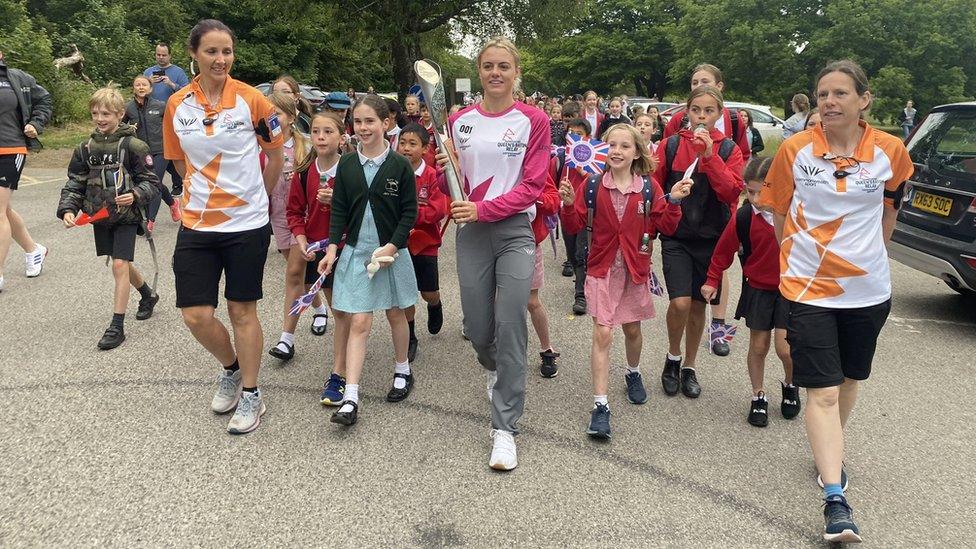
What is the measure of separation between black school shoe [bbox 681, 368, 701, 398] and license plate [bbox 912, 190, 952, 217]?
308 cm

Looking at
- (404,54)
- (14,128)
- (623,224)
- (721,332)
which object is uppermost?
(404,54)

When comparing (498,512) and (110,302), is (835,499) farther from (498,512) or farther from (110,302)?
(110,302)

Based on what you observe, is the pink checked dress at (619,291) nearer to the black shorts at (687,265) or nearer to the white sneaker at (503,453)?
the black shorts at (687,265)

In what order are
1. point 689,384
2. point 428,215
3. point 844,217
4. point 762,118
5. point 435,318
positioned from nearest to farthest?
point 844,217 → point 689,384 → point 428,215 → point 435,318 → point 762,118

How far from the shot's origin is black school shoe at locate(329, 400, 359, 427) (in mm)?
3584

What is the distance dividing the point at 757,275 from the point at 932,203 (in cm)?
306

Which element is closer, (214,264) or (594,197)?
(214,264)

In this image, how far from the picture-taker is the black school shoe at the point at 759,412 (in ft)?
12.6

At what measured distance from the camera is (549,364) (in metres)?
4.54

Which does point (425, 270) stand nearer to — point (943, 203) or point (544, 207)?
point (544, 207)

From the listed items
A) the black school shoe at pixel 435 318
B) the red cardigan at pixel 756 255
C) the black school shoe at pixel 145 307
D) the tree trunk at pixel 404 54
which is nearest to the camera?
the red cardigan at pixel 756 255

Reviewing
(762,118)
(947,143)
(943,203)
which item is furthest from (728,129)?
(762,118)

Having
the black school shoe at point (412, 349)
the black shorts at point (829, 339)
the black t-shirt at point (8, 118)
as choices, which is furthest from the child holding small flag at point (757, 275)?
the black t-shirt at point (8, 118)

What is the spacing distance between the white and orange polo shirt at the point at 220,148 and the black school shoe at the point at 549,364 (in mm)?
2094
